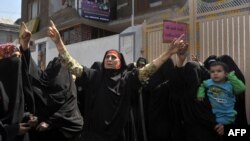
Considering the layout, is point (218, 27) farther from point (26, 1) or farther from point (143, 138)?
point (26, 1)

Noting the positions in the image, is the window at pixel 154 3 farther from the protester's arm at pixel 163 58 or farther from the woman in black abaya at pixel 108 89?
the protester's arm at pixel 163 58

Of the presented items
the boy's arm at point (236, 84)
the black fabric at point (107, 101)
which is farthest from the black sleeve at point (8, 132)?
the boy's arm at point (236, 84)

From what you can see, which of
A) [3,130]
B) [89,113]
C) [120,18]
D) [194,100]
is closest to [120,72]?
[89,113]

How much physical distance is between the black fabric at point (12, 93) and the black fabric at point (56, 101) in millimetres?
A: 457

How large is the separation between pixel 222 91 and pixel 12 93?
2.15 meters

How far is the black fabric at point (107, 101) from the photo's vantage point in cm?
425

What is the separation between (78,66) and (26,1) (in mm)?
22958

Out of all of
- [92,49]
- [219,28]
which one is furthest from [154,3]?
[219,28]

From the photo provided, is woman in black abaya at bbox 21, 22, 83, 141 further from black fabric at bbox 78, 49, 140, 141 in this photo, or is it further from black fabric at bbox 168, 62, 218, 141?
black fabric at bbox 168, 62, 218, 141

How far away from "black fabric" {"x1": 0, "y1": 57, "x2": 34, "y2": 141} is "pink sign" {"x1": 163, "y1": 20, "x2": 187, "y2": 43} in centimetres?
406

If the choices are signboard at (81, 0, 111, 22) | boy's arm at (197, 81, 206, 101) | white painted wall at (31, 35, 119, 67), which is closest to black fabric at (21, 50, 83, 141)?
boy's arm at (197, 81, 206, 101)

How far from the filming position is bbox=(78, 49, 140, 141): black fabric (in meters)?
4.25

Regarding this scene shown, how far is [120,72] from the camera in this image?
4.46 meters

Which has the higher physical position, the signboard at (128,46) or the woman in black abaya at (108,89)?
the signboard at (128,46)
